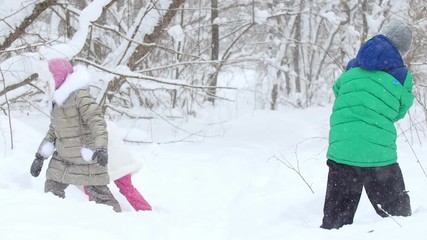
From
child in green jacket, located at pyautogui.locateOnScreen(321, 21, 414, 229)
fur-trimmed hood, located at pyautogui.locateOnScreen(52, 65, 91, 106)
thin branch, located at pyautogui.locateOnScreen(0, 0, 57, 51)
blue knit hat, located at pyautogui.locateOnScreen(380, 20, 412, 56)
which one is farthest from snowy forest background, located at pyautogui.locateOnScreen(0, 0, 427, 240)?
blue knit hat, located at pyautogui.locateOnScreen(380, 20, 412, 56)

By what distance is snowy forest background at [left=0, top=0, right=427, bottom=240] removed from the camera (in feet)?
10.3

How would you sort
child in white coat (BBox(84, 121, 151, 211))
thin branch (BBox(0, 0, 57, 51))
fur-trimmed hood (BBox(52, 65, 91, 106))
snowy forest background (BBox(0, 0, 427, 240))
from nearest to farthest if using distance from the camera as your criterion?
1. snowy forest background (BBox(0, 0, 427, 240))
2. fur-trimmed hood (BBox(52, 65, 91, 106))
3. child in white coat (BBox(84, 121, 151, 211))
4. thin branch (BBox(0, 0, 57, 51))

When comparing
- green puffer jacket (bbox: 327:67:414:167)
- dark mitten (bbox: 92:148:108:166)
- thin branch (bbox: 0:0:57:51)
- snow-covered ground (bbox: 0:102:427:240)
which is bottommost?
snow-covered ground (bbox: 0:102:427:240)

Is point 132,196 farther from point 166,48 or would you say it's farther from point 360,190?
point 166,48

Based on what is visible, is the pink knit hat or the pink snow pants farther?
the pink snow pants

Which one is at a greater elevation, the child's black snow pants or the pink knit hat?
the pink knit hat

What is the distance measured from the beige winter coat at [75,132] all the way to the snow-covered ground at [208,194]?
316 mm

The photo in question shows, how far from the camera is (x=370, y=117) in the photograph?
11.0 feet

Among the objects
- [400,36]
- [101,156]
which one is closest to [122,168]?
[101,156]

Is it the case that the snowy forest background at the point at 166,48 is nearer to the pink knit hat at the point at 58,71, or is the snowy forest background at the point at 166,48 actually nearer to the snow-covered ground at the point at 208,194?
the pink knit hat at the point at 58,71

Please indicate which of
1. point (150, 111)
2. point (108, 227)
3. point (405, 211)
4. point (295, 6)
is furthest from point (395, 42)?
Answer: point (295, 6)

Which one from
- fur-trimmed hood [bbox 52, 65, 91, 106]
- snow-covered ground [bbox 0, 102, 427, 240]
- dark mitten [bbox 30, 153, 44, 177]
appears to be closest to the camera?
snow-covered ground [bbox 0, 102, 427, 240]

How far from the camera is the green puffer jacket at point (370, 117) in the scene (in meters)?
3.36

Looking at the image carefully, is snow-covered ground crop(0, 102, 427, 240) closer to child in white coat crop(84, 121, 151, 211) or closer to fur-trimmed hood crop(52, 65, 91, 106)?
child in white coat crop(84, 121, 151, 211)
